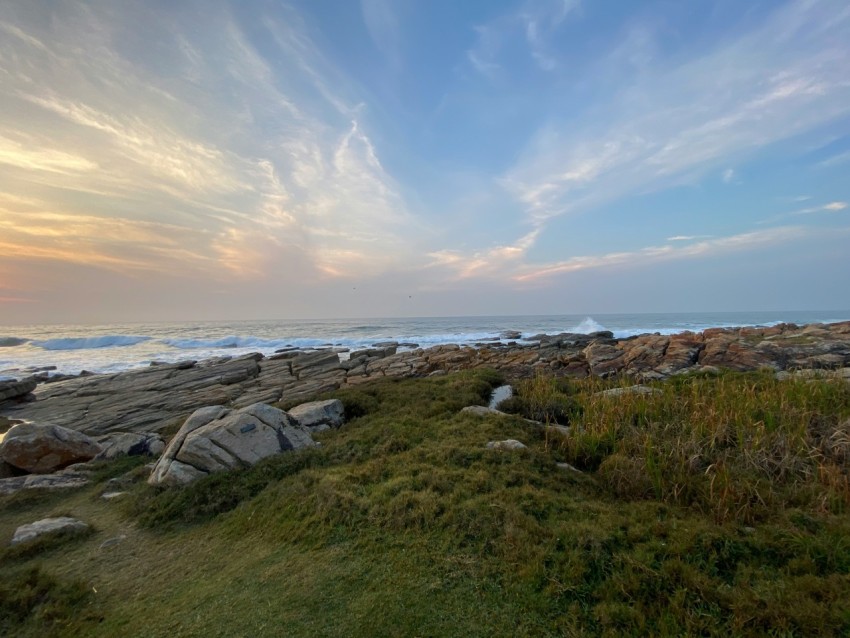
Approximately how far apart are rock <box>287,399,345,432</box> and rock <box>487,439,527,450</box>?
529 centimetres

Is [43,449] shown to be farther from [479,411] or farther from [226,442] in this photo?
[479,411]

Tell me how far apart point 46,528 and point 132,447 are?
5585 mm

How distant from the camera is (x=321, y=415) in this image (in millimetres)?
12039

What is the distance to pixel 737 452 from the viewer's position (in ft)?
24.7

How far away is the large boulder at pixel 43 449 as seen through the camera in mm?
11445

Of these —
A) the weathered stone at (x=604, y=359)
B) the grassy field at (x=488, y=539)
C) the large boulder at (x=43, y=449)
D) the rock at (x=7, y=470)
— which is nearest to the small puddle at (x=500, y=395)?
the grassy field at (x=488, y=539)

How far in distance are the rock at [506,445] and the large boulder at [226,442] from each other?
4.51 metres

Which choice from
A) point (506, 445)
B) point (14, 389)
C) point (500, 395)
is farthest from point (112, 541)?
point (14, 389)

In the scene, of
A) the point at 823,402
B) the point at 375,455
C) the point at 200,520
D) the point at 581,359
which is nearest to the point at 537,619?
the point at 375,455

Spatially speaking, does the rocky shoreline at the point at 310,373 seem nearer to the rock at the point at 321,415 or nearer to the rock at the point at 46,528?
the rock at the point at 321,415

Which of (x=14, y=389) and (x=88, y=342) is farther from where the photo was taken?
(x=88, y=342)

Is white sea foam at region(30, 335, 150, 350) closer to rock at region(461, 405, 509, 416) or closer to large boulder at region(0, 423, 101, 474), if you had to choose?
large boulder at region(0, 423, 101, 474)

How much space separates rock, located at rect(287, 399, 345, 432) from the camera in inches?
461

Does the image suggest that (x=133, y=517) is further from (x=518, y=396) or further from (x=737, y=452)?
(x=737, y=452)
